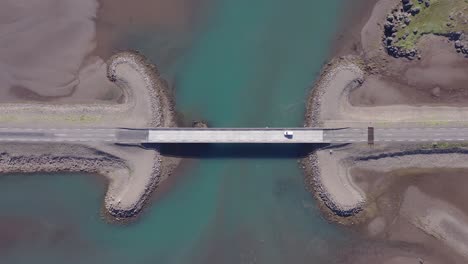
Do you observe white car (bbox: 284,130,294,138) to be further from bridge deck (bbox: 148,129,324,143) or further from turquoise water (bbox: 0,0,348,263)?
turquoise water (bbox: 0,0,348,263)

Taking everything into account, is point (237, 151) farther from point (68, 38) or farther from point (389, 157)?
point (68, 38)

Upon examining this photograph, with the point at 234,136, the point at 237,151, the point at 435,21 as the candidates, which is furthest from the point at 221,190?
the point at 435,21

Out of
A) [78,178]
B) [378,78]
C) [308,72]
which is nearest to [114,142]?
[78,178]

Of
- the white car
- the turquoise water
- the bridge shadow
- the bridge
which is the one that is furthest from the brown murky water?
→ the white car

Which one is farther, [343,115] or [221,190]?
[221,190]

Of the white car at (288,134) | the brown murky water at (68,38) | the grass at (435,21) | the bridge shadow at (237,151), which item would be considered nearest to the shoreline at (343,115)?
the bridge shadow at (237,151)

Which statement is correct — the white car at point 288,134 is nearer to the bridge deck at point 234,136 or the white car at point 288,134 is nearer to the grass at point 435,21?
the bridge deck at point 234,136

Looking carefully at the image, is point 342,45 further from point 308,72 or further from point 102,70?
point 102,70
